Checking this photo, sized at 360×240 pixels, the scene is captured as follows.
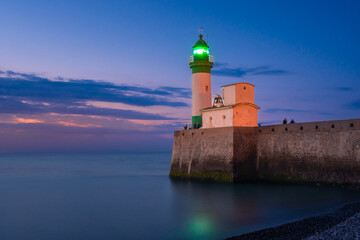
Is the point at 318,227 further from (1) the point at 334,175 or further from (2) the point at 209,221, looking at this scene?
(1) the point at 334,175

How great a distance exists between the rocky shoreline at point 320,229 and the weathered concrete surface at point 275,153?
334cm

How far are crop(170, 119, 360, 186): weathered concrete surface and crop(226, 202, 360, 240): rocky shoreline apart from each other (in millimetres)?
3339

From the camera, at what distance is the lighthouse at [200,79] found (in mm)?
20500

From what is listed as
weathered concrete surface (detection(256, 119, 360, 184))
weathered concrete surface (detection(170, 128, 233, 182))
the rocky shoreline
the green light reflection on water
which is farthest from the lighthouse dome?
the rocky shoreline

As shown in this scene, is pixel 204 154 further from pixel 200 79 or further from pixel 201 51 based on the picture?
pixel 201 51

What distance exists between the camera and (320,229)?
806 centimetres

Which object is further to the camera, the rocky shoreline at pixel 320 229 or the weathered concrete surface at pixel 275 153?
the weathered concrete surface at pixel 275 153

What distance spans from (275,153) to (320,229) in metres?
7.78

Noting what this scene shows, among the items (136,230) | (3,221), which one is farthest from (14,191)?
(136,230)

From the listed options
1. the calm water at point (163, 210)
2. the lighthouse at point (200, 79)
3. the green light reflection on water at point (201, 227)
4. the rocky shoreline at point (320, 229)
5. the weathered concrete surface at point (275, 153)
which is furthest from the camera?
the lighthouse at point (200, 79)

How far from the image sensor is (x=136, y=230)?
10.0m

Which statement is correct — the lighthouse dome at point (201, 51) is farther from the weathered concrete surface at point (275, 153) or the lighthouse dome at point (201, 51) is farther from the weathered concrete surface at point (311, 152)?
the weathered concrete surface at point (311, 152)

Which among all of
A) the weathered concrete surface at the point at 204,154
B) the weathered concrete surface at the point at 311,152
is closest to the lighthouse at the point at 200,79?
the weathered concrete surface at the point at 204,154

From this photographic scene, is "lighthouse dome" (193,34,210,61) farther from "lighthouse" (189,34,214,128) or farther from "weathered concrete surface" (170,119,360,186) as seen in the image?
"weathered concrete surface" (170,119,360,186)
